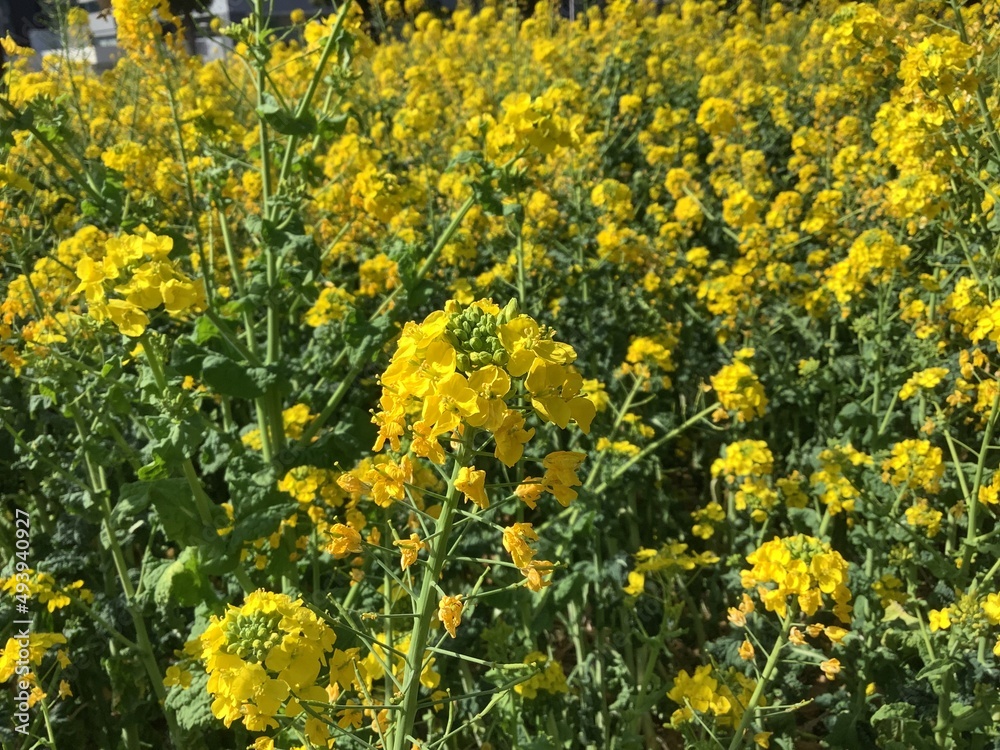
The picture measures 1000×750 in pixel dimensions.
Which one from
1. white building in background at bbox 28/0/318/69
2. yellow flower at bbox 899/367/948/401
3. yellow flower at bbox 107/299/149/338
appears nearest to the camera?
yellow flower at bbox 107/299/149/338

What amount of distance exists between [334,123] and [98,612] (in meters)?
1.65

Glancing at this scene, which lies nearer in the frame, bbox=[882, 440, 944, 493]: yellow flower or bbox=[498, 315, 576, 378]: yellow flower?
bbox=[498, 315, 576, 378]: yellow flower

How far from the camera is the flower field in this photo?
1353mm

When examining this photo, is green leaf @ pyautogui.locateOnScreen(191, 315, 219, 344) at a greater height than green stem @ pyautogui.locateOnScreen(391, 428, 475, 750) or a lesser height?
greater

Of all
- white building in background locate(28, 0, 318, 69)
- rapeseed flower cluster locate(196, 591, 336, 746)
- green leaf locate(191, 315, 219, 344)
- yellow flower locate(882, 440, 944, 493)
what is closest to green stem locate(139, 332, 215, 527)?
green leaf locate(191, 315, 219, 344)

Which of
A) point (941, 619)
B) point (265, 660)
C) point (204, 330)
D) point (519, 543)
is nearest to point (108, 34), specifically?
point (204, 330)

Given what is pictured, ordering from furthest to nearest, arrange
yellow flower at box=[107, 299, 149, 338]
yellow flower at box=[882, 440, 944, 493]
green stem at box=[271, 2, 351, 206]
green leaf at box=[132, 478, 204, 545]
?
1. yellow flower at box=[882, 440, 944, 493]
2. green stem at box=[271, 2, 351, 206]
3. green leaf at box=[132, 478, 204, 545]
4. yellow flower at box=[107, 299, 149, 338]

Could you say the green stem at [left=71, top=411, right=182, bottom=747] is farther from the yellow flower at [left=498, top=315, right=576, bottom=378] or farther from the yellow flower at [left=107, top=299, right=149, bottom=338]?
the yellow flower at [left=498, top=315, right=576, bottom=378]

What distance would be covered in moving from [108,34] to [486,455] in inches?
368

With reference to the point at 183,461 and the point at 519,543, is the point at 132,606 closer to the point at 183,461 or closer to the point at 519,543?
the point at 183,461

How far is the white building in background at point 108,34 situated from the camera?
293 centimetres

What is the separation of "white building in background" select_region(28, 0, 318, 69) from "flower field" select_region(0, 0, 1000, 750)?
0.94 feet

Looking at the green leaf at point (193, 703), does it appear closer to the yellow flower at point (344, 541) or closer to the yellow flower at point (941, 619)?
the yellow flower at point (344, 541)

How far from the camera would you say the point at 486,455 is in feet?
3.90
